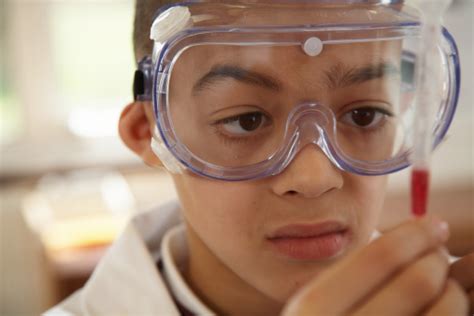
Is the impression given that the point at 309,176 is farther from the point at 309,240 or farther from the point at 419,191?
the point at 419,191

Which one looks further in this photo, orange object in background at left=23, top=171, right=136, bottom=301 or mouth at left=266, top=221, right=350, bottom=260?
orange object in background at left=23, top=171, right=136, bottom=301

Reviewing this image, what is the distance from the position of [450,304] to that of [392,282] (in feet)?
0.24

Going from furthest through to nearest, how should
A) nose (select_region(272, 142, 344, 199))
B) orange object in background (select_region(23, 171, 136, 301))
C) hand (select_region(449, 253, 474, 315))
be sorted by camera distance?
orange object in background (select_region(23, 171, 136, 301)) → nose (select_region(272, 142, 344, 199)) → hand (select_region(449, 253, 474, 315))

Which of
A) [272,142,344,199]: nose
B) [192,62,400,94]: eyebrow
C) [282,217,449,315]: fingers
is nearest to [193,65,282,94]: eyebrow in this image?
[192,62,400,94]: eyebrow

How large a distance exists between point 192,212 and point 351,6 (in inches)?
18.4

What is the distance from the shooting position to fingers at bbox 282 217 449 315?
30.0 inches

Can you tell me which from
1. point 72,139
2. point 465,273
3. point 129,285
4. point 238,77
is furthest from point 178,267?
point 72,139

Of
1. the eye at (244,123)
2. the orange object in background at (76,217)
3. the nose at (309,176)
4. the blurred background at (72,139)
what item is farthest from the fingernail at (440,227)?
the blurred background at (72,139)

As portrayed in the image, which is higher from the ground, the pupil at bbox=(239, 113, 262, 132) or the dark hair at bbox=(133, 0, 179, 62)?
the dark hair at bbox=(133, 0, 179, 62)

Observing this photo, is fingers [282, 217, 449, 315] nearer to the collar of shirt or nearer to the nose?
the nose

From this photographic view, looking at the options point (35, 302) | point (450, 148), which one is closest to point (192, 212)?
point (35, 302)

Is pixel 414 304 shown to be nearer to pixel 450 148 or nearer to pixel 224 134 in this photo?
pixel 224 134

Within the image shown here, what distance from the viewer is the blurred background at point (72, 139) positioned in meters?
3.09

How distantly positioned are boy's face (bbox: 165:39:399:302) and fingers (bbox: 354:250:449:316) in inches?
11.7
